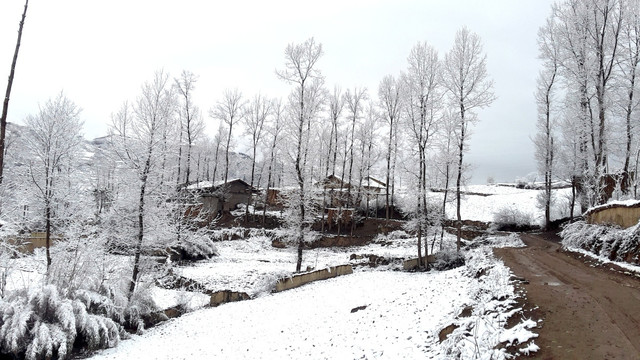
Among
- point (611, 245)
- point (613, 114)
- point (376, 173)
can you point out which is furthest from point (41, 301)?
point (376, 173)

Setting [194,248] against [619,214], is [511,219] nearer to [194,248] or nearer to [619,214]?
[619,214]

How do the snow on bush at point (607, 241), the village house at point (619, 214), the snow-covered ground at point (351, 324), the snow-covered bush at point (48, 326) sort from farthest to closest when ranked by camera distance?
the village house at point (619, 214)
the snow on bush at point (607, 241)
the snow-covered bush at point (48, 326)
the snow-covered ground at point (351, 324)

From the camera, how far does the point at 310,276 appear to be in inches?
774

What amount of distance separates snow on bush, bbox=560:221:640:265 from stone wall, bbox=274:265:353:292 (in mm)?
10636

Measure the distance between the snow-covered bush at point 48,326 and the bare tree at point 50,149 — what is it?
5.95 metres

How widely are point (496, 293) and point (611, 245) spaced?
6.40 m

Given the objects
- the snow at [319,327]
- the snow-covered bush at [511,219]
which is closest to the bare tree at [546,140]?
the snow-covered bush at [511,219]

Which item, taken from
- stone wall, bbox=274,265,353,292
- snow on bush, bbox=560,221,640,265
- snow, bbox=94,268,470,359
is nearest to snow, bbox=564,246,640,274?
snow on bush, bbox=560,221,640,265

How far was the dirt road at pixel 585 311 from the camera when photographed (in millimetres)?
5617

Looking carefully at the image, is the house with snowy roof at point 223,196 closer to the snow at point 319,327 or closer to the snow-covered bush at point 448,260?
the snow-covered bush at point 448,260

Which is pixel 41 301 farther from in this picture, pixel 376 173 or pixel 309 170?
pixel 376 173

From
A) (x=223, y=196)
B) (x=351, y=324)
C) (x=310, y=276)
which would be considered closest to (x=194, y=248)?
(x=310, y=276)

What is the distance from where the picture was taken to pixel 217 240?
32.2 metres

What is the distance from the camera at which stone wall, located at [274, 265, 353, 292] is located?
18.6 metres
